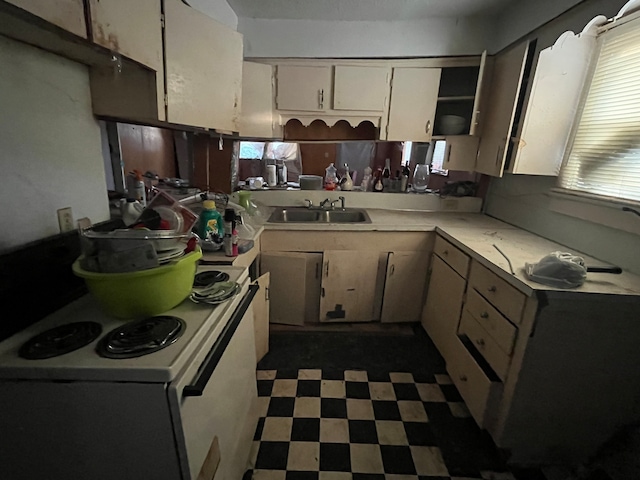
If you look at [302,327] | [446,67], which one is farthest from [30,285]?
[446,67]

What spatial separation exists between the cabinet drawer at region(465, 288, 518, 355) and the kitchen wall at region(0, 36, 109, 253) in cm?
178

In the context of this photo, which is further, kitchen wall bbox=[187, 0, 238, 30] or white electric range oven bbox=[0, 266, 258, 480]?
kitchen wall bbox=[187, 0, 238, 30]

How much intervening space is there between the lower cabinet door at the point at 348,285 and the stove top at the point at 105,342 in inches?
51.0

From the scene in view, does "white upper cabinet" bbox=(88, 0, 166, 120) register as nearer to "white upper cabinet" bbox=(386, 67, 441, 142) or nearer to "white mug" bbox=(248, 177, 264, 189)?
"white mug" bbox=(248, 177, 264, 189)

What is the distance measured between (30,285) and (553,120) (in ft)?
7.87

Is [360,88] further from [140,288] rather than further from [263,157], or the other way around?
[140,288]

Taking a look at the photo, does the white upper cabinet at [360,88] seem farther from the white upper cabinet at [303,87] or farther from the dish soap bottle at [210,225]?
the dish soap bottle at [210,225]

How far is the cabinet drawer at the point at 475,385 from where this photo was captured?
53.4 inches

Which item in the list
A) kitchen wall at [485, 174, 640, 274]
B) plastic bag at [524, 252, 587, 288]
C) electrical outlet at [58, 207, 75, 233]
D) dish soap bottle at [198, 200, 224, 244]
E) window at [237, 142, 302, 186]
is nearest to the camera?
electrical outlet at [58, 207, 75, 233]

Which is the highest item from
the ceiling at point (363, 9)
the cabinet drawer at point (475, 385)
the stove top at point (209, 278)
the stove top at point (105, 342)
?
the ceiling at point (363, 9)

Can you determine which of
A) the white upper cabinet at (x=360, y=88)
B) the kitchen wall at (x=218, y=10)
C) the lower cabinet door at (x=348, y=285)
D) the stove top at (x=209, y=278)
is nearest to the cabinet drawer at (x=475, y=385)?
the lower cabinet door at (x=348, y=285)

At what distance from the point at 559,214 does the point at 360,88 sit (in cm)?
156

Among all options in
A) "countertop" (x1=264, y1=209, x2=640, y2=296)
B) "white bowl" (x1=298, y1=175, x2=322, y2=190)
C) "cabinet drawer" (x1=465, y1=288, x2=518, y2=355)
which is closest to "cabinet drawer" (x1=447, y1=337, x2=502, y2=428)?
"cabinet drawer" (x1=465, y1=288, x2=518, y2=355)

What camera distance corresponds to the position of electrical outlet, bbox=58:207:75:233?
105 centimetres
